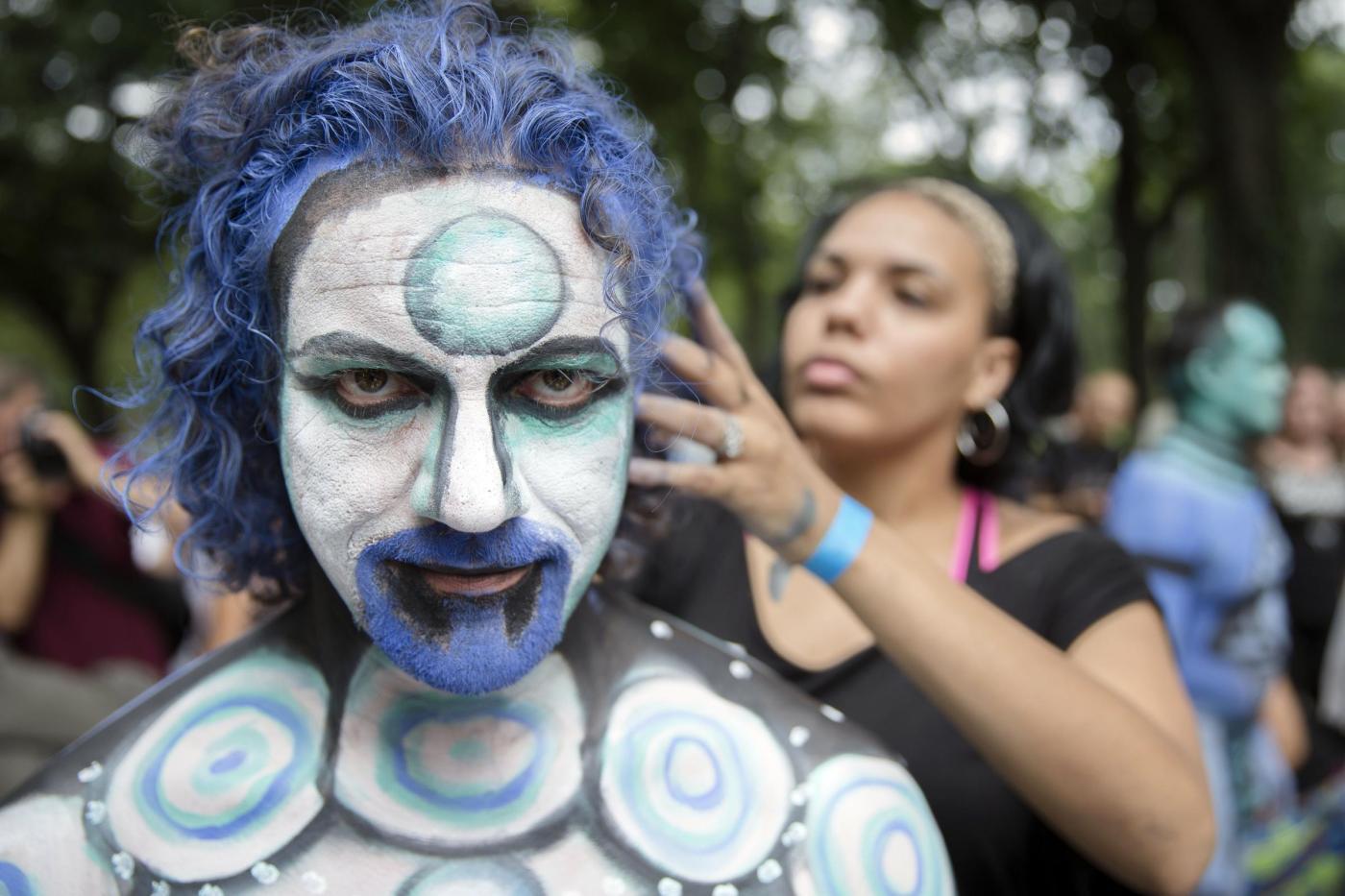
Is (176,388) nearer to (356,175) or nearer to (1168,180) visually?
(356,175)

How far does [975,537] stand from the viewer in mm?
2160

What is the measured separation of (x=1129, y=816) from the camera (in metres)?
1.61

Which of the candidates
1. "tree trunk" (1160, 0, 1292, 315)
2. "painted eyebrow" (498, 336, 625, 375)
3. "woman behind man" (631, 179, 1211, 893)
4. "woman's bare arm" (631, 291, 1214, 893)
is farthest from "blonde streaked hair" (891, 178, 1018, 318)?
"tree trunk" (1160, 0, 1292, 315)

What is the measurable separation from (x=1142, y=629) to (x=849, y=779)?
29.4 inches

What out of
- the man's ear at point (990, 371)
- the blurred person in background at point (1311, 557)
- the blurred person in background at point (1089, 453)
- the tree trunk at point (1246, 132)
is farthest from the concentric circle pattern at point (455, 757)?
the tree trunk at point (1246, 132)

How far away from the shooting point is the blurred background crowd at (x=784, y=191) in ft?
10.9

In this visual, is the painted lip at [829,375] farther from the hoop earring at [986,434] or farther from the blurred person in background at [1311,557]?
the blurred person in background at [1311,557]

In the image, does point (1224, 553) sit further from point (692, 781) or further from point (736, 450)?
point (692, 781)

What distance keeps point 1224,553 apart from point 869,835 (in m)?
2.53

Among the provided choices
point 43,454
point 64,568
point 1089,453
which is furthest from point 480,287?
point 1089,453

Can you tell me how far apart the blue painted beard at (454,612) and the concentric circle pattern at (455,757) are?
125 mm

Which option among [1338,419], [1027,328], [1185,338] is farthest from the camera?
[1338,419]

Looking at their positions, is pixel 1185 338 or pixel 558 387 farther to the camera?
pixel 1185 338

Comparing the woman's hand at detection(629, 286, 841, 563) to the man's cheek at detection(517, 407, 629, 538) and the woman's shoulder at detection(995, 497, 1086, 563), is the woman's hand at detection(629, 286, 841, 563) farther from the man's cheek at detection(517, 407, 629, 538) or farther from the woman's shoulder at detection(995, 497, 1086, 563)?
the woman's shoulder at detection(995, 497, 1086, 563)
